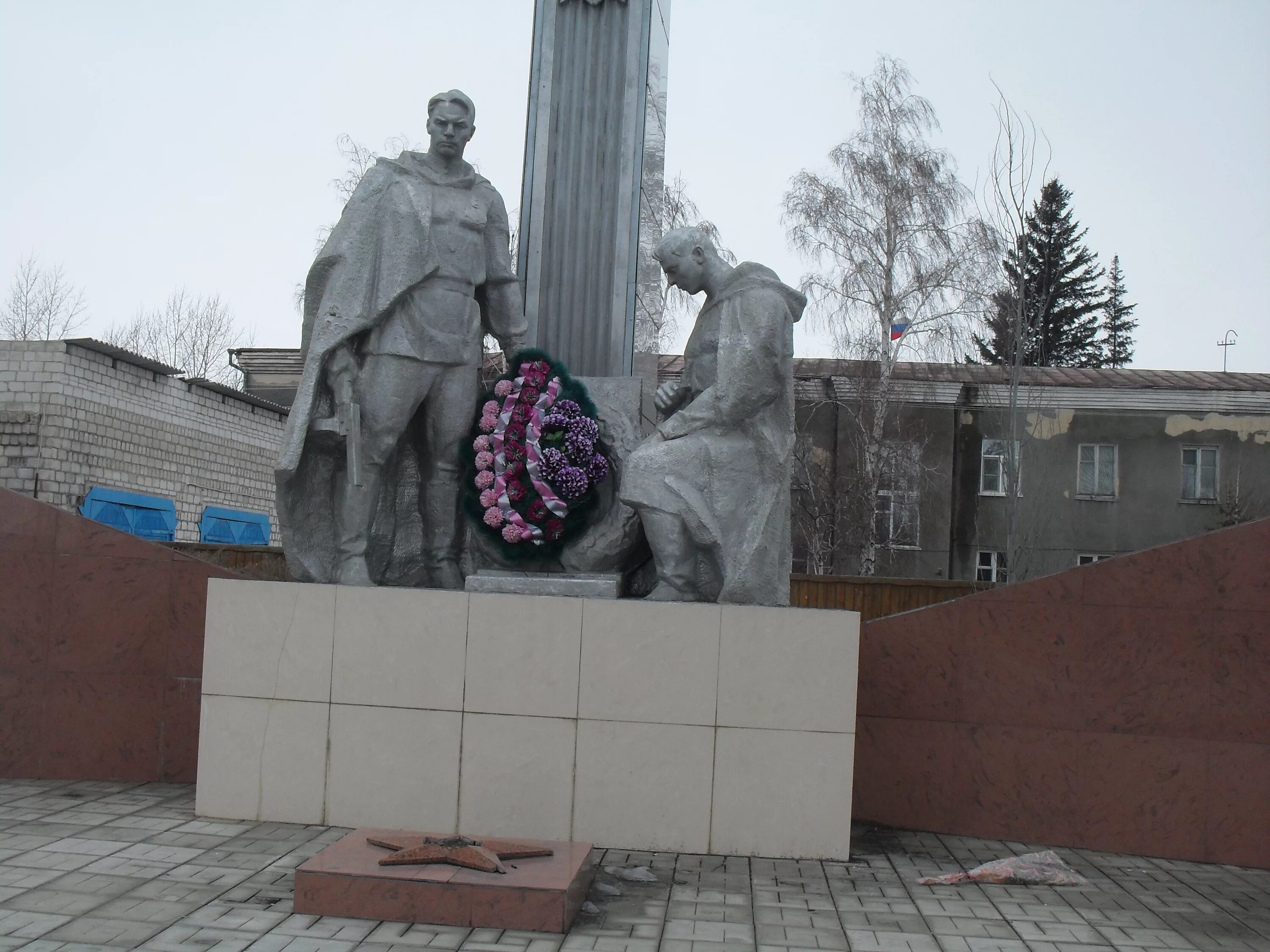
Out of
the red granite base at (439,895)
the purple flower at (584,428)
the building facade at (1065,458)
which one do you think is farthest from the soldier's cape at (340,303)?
the building facade at (1065,458)

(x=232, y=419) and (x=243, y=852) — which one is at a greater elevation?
(x=232, y=419)

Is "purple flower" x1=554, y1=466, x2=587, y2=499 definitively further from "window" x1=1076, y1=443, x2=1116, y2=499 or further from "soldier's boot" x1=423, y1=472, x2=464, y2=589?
"window" x1=1076, y1=443, x2=1116, y2=499

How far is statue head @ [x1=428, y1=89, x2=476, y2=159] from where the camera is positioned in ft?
17.4

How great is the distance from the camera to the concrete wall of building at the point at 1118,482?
1911cm

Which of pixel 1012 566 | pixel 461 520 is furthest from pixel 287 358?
pixel 461 520

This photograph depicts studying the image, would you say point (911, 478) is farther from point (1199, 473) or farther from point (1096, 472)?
point (1199, 473)

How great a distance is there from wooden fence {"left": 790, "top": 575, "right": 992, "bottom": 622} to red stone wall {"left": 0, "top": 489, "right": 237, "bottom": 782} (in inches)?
219

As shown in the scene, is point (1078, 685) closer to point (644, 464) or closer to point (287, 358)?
point (644, 464)

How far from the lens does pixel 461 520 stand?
5.41 meters

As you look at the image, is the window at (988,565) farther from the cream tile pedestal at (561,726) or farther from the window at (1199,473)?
the cream tile pedestal at (561,726)

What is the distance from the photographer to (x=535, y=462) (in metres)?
5.16

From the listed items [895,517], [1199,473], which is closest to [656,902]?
[895,517]

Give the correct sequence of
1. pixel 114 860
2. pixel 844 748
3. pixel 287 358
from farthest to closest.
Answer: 1. pixel 287 358
2. pixel 844 748
3. pixel 114 860

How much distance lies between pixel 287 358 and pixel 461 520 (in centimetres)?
1822
